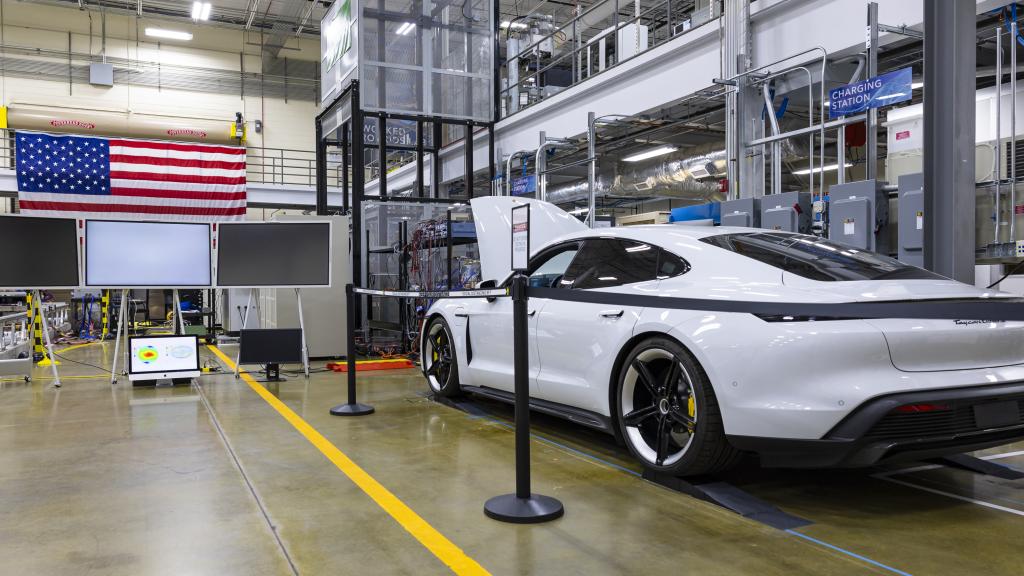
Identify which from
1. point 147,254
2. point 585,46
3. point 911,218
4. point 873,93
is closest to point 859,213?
point 911,218

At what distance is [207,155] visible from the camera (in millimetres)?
14859

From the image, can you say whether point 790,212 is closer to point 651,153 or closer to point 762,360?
point 762,360

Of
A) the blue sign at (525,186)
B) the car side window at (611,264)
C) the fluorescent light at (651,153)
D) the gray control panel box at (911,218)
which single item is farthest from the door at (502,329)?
the fluorescent light at (651,153)

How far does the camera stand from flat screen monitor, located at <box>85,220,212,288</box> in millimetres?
7605

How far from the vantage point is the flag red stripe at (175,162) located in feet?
46.4

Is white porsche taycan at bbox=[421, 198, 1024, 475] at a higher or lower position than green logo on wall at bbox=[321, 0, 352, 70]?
lower

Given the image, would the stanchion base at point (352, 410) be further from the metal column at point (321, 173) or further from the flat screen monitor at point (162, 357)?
the metal column at point (321, 173)

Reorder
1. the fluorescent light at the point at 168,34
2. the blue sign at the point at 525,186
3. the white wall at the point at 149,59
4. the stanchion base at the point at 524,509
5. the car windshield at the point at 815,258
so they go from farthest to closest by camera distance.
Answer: the fluorescent light at the point at 168,34
the white wall at the point at 149,59
the blue sign at the point at 525,186
the car windshield at the point at 815,258
the stanchion base at the point at 524,509

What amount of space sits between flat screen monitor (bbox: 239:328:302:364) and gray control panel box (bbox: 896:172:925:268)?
5.96m

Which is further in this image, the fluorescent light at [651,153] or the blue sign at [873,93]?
the fluorescent light at [651,153]

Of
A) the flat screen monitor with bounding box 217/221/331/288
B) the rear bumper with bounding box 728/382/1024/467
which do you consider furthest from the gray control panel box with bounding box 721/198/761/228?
the flat screen monitor with bounding box 217/221/331/288

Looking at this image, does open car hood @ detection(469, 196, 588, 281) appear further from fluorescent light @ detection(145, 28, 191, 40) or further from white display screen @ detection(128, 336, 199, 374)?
fluorescent light @ detection(145, 28, 191, 40)

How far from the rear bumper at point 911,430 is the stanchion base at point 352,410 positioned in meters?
3.53

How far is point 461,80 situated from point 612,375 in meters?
8.75
